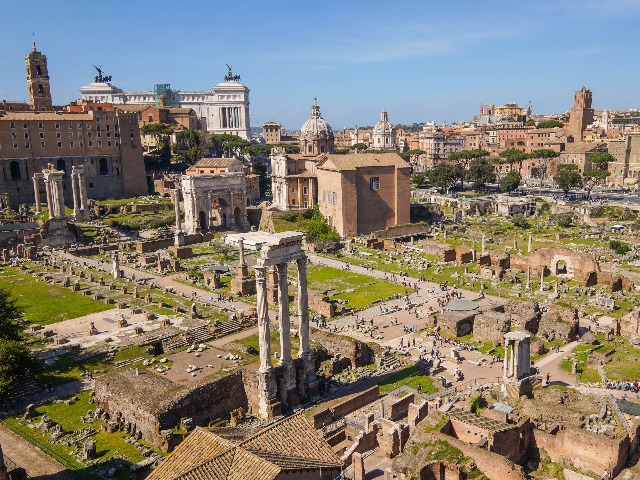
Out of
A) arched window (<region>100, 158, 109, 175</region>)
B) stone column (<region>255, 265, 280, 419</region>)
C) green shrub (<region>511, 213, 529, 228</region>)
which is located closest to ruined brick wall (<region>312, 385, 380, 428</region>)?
stone column (<region>255, 265, 280, 419</region>)

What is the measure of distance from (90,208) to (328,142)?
128 feet

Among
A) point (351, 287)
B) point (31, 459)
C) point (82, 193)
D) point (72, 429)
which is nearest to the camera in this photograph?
point (31, 459)

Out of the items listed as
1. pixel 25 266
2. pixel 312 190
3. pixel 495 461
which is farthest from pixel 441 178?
pixel 495 461

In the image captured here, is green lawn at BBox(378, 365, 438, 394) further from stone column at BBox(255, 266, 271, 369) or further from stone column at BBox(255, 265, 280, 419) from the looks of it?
stone column at BBox(255, 266, 271, 369)

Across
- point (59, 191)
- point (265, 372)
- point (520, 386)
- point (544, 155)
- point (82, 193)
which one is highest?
point (544, 155)

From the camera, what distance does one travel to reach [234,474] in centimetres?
1435

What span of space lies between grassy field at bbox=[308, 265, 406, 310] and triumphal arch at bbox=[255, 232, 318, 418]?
51.8ft

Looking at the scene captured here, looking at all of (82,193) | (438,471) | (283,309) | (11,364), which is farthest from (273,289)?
(82,193)

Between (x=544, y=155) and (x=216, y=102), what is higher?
(x=216, y=102)

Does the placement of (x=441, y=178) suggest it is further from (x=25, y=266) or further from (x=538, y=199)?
(x=25, y=266)

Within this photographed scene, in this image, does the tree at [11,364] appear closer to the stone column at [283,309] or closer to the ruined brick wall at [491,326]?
the stone column at [283,309]

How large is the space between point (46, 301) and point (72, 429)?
22437mm

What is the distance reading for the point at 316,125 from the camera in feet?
320

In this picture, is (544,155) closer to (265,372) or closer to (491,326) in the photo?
(491,326)
